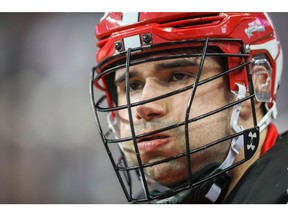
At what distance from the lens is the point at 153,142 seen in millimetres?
1051

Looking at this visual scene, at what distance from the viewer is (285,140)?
1.09 metres

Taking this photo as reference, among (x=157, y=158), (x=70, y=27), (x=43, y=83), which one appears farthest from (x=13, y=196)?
(x=157, y=158)

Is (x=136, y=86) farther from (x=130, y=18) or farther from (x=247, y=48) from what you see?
(x=247, y=48)

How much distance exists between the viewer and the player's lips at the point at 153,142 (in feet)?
3.42

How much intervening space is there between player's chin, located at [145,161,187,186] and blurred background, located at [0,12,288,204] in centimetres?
136

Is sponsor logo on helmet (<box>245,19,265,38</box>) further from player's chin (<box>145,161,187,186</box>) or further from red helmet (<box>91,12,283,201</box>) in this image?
player's chin (<box>145,161,187,186</box>)

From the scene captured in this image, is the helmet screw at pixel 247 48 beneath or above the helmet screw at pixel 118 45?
beneath

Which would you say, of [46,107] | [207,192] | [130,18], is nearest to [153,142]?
[207,192]

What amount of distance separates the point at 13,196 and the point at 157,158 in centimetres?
159

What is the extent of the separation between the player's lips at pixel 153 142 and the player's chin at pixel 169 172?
53 millimetres

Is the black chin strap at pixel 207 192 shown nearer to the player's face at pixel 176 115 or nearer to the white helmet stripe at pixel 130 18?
the player's face at pixel 176 115

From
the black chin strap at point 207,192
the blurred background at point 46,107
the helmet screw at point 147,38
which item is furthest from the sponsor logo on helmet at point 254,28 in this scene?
the blurred background at point 46,107

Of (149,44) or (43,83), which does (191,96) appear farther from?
(43,83)

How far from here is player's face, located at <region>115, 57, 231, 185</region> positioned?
3.41 ft
